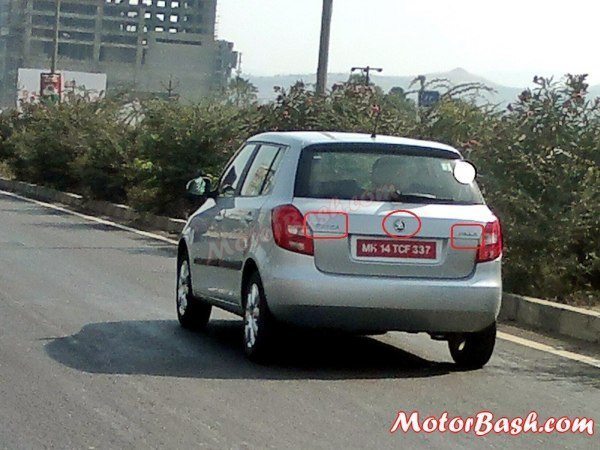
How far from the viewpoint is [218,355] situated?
1045 centimetres

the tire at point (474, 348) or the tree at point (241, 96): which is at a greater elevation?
the tree at point (241, 96)

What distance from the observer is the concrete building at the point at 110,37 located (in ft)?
478

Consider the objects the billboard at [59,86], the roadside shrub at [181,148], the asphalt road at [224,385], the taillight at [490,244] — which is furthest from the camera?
the billboard at [59,86]

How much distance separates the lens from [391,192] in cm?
977

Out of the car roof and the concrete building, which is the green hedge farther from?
the concrete building

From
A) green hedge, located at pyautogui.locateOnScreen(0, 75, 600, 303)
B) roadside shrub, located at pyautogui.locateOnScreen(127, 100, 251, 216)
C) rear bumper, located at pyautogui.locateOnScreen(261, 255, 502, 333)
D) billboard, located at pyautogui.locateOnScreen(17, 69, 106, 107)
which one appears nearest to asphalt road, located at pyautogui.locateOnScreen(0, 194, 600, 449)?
rear bumper, located at pyautogui.locateOnScreen(261, 255, 502, 333)

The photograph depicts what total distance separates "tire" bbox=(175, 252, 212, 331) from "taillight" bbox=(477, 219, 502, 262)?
278cm

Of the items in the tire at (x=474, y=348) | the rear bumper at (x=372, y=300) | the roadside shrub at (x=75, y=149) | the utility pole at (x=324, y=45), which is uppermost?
the utility pole at (x=324, y=45)

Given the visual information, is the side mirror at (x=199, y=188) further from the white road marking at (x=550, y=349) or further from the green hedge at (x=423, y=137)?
the green hedge at (x=423, y=137)

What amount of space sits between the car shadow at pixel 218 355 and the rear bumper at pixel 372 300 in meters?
0.37

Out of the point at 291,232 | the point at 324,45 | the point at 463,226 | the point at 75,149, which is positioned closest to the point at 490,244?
the point at 463,226

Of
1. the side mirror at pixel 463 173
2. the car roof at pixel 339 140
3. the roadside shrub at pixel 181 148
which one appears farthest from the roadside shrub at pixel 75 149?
the side mirror at pixel 463 173

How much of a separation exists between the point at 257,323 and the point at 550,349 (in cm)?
278

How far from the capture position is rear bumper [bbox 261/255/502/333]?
9.54 meters
